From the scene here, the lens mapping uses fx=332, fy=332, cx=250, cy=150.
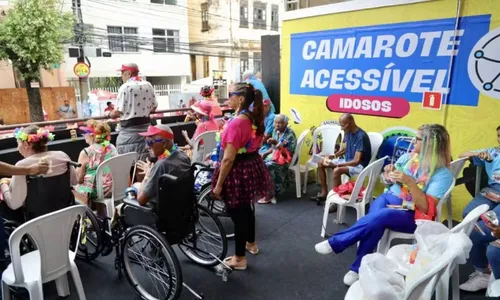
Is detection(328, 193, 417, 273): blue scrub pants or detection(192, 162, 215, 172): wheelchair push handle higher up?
detection(192, 162, 215, 172): wheelchair push handle

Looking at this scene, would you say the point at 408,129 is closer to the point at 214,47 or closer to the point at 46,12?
the point at 46,12

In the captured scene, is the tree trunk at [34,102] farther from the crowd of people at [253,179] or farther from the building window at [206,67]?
the building window at [206,67]

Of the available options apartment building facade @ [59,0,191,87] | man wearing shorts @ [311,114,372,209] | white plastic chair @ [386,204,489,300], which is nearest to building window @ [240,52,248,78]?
apartment building facade @ [59,0,191,87]

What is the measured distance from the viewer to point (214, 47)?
1664 centimetres

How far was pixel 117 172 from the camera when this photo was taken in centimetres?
278

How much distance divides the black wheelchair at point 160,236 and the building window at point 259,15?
1672 centimetres

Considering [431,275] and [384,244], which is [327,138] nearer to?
[384,244]

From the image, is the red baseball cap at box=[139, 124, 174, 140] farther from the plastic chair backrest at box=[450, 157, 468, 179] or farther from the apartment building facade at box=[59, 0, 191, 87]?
the apartment building facade at box=[59, 0, 191, 87]

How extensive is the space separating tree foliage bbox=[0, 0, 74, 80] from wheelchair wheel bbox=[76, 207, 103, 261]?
310 inches

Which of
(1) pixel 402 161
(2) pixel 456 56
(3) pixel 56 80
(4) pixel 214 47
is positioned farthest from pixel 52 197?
(4) pixel 214 47

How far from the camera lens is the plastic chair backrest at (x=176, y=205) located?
6.45 feet

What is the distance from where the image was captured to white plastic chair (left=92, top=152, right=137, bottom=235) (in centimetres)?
270

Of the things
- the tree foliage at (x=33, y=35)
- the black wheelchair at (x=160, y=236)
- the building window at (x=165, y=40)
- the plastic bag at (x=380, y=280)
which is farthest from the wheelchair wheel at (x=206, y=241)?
the building window at (x=165, y=40)

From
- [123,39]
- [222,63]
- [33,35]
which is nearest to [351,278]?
[33,35]
